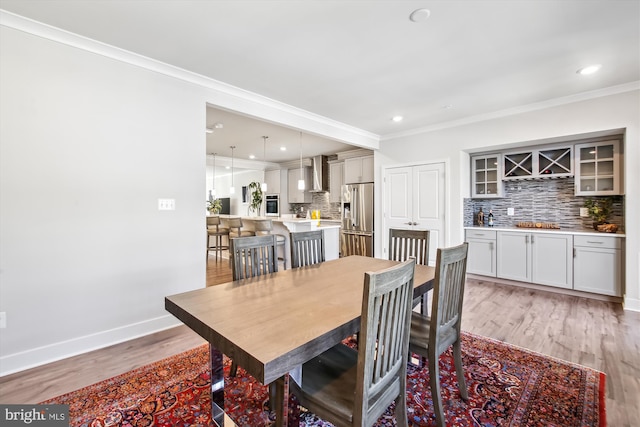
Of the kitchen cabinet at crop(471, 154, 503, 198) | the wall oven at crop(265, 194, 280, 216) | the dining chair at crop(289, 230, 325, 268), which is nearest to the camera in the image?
the dining chair at crop(289, 230, 325, 268)

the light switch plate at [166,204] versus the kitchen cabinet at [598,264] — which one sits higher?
the light switch plate at [166,204]

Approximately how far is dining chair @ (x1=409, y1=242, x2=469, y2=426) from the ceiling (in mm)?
1686

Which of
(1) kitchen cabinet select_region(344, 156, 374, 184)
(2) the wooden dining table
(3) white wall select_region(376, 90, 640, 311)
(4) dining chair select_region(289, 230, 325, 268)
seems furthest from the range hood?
(2) the wooden dining table

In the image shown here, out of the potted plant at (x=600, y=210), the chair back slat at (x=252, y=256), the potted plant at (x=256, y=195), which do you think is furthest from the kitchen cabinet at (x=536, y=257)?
the potted plant at (x=256, y=195)

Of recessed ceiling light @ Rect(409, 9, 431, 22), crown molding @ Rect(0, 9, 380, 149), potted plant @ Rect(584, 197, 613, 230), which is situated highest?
recessed ceiling light @ Rect(409, 9, 431, 22)

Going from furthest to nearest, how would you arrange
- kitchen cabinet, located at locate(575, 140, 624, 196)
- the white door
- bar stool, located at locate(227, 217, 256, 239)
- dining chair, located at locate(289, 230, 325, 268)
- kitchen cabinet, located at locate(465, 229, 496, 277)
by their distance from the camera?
bar stool, located at locate(227, 217, 256, 239)
the white door
kitchen cabinet, located at locate(465, 229, 496, 277)
kitchen cabinet, located at locate(575, 140, 624, 196)
dining chair, located at locate(289, 230, 325, 268)

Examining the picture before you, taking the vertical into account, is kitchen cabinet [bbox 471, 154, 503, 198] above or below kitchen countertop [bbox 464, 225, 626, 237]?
above

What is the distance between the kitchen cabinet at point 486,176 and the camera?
178 inches

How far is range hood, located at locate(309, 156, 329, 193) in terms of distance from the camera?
23.6ft

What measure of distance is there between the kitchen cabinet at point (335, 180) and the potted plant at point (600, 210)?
4248 mm

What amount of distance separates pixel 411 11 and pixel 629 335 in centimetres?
336

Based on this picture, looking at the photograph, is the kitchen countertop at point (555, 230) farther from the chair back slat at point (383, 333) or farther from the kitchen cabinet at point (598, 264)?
the chair back slat at point (383, 333)

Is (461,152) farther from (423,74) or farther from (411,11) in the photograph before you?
(411,11)

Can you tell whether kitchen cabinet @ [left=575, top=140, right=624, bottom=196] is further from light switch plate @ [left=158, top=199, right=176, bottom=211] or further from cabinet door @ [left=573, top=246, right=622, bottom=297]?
light switch plate @ [left=158, top=199, right=176, bottom=211]
